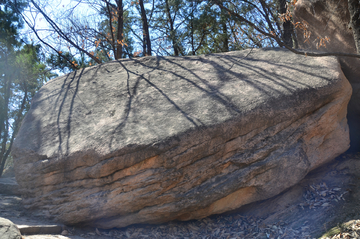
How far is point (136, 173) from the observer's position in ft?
11.1

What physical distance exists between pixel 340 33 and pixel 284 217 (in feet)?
10.6

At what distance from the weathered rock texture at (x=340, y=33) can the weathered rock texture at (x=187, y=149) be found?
27.9 inches

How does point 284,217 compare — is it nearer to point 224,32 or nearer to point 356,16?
point 356,16

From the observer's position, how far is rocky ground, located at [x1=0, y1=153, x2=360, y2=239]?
3.23 meters

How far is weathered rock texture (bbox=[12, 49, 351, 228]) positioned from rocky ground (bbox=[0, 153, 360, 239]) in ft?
0.54

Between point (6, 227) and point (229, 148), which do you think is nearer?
point (6, 227)

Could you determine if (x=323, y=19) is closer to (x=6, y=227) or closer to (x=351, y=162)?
(x=351, y=162)

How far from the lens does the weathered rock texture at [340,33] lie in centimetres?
445

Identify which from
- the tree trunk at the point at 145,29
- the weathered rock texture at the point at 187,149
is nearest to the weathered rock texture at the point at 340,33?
the weathered rock texture at the point at 187,149

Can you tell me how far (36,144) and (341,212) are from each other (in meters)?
4.14

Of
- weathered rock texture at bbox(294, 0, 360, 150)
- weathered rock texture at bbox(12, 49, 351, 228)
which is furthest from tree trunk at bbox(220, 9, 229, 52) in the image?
weathered rock texture at bbox(12, 49, 351, 228)

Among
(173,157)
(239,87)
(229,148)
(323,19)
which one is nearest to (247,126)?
(229,148)

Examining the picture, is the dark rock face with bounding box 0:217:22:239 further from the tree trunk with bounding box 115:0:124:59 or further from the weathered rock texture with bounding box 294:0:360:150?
the tree trunk with bounding box 115:0:124:59

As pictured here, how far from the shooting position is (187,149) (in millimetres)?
3316
